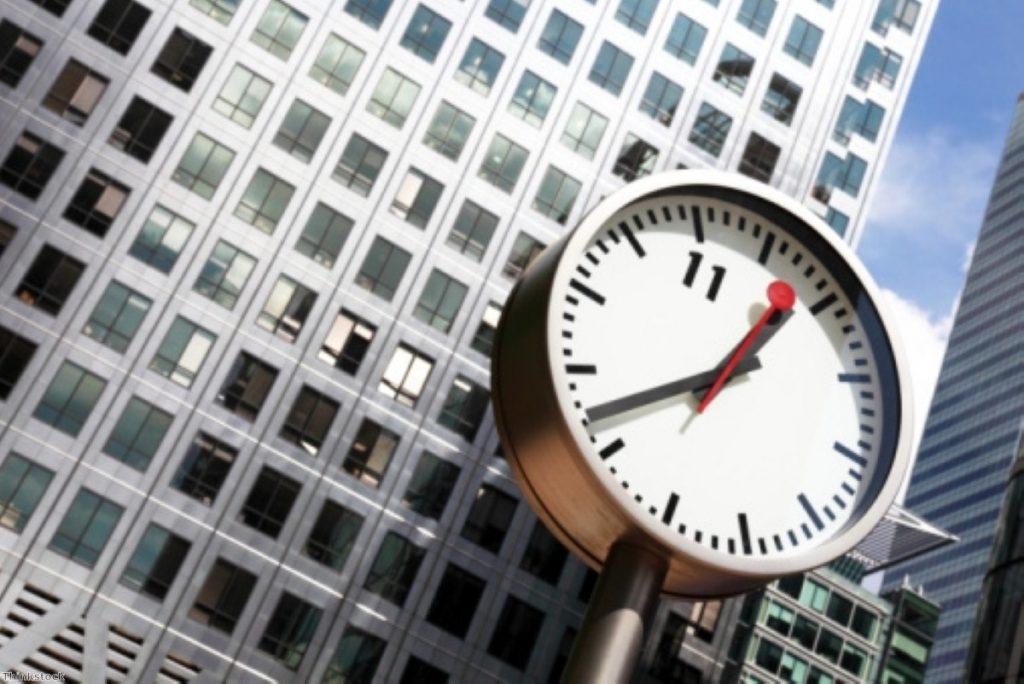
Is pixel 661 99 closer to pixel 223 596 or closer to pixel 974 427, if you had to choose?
pixel 223 596

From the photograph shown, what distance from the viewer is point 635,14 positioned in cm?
3744

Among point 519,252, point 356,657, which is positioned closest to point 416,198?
point 519,252

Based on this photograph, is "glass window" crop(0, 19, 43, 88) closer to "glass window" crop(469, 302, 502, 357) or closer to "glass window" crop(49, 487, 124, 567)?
"glass window" crop(49, 487, 124, 567)

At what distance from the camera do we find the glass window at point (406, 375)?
32406 mm

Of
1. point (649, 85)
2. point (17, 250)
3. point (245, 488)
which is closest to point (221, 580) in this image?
point (245, 488)

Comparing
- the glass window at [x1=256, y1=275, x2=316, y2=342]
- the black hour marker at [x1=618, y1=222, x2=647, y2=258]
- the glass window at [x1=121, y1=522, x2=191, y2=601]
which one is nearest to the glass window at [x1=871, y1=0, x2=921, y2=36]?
the glass window at [x1=256, y1=275, x2=316, y2=342]

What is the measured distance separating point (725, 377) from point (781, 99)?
Answer: 38.6 m

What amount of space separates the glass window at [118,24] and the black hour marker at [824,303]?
33.3m

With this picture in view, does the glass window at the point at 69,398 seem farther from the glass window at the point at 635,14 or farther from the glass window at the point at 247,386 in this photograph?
the glass window at the point at 635,14

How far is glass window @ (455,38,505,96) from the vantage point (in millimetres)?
35406

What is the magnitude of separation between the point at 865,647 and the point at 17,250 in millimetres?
56271

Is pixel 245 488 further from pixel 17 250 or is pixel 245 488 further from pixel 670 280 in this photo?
pixel 670 280

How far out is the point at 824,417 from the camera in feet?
8.89

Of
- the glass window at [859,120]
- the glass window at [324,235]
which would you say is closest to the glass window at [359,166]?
the glass window at [324,235]
